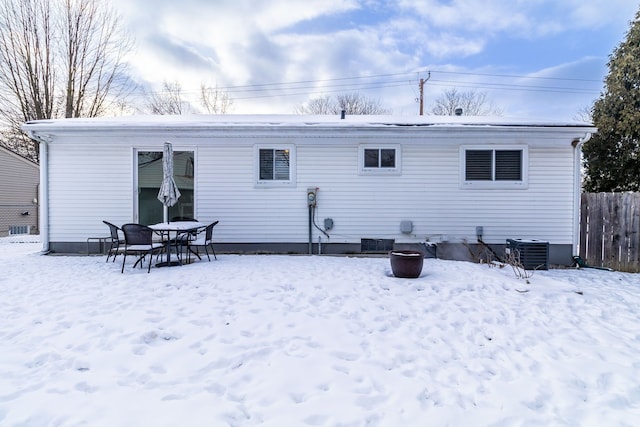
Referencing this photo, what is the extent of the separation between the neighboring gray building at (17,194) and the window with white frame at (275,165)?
1437cm

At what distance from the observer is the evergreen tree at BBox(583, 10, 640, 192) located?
8.50m

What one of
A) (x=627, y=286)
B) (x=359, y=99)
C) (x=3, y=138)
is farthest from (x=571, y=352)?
(x=3, y=138)

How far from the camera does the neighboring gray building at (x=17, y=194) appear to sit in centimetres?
1488

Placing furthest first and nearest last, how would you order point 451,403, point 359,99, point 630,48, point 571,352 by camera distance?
1. point 359,99
2. point 630,48
3. point 571,352
4. point 451,403

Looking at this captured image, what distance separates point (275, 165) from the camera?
24.2 ft

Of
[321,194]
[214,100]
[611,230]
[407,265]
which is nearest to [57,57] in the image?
[214,100]

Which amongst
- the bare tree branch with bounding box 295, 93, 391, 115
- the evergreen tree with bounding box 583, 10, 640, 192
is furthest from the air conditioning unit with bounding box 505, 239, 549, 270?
the bare tree branch with bounding box 295, 93, 391, 115

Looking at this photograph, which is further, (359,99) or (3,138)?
(359,99)

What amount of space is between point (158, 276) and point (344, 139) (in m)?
4.43

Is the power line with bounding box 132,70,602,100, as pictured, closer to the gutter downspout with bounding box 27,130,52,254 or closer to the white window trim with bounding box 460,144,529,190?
the white window trim with bounding box 460,144,529,190

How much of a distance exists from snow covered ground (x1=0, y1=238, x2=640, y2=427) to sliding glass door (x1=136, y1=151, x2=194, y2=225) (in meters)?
2.72

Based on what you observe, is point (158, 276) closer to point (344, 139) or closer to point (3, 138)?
point (344, 139)

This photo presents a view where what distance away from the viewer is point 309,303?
395 centimetres

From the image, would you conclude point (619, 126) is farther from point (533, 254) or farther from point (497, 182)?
point (533, 254)
